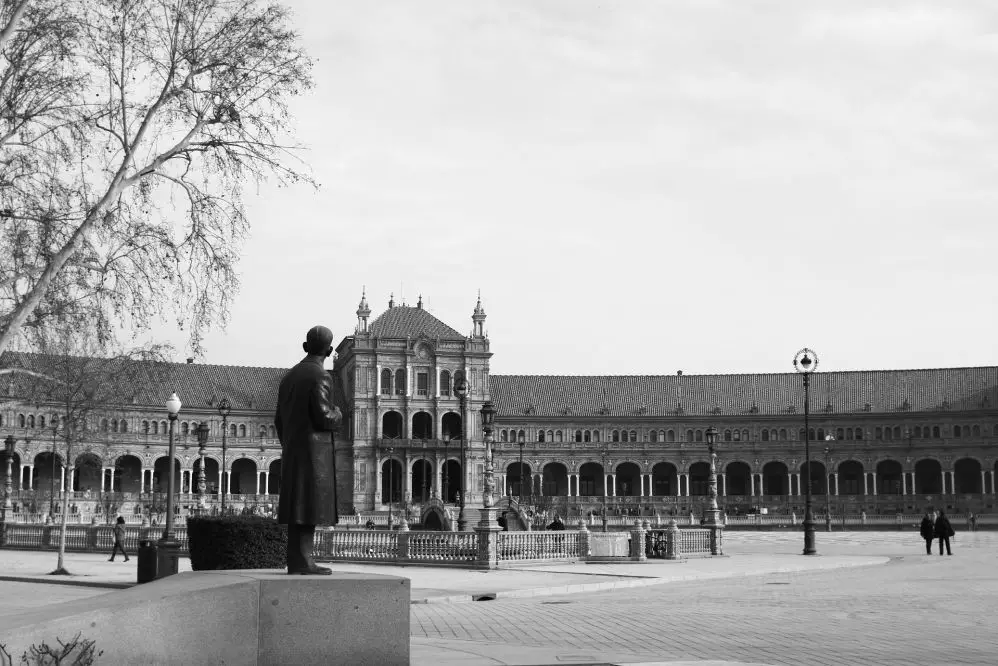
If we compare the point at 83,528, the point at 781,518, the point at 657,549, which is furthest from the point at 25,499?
the point at 657,549

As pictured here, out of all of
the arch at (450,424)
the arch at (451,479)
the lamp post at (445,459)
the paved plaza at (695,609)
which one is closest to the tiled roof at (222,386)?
the arch at (450,424)

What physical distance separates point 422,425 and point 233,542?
83.0 m

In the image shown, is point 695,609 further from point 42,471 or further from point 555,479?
point 555,479

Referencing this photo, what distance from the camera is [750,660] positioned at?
1260cm

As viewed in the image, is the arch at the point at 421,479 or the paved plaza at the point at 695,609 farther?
the arch at the point at 421,479

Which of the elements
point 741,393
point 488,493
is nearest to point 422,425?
point 741,393

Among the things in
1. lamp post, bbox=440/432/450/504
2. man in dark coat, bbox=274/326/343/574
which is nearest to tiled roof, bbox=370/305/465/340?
lamp post, bbox=440/432/450/504

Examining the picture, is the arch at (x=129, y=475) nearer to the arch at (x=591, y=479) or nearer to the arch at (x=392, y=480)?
the arch at (x=392, y=480)

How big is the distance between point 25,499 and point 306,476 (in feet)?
268

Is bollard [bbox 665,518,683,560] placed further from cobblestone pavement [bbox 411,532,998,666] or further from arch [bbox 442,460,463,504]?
arch [bbox 442,460,463,504]

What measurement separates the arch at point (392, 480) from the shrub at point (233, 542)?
3106 inches

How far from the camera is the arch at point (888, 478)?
113562 mm

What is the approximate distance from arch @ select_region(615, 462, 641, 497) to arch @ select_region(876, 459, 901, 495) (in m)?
23.0

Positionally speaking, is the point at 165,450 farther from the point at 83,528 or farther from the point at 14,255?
the point at 14,255
